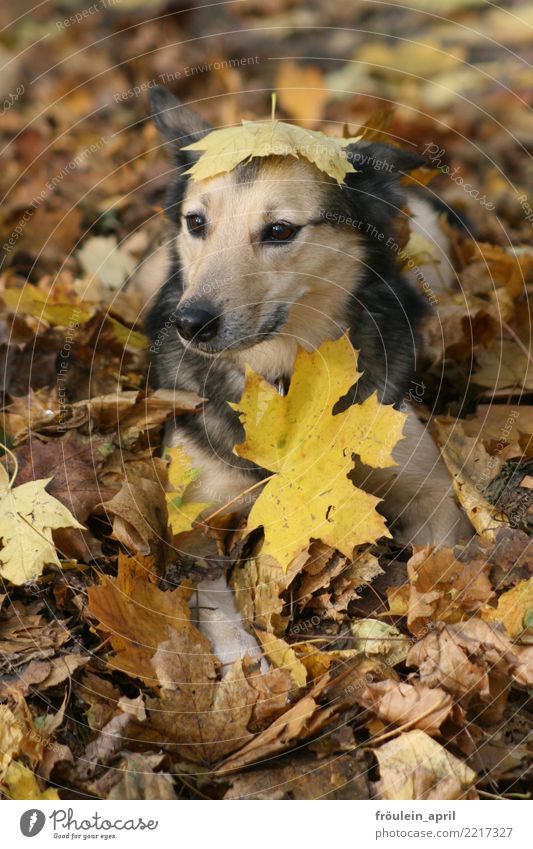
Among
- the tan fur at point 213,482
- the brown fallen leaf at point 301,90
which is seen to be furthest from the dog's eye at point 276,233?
the brown fallen leaf at point 301,90

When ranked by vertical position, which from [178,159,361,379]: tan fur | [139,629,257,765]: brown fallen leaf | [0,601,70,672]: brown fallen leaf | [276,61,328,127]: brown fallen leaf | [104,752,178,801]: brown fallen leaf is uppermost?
[276,61,328,127]: brown fallen leaf

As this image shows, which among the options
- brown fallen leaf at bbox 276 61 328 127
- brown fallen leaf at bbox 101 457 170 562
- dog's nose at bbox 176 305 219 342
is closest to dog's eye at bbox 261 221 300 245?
dog's nose at bbox 176 305 219 342

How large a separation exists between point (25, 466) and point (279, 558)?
143 cm

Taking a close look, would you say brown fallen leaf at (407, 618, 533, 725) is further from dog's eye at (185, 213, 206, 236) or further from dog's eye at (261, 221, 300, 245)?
dog's eye at (185, 213, 206, 236)

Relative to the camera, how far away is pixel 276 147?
13.4 ft

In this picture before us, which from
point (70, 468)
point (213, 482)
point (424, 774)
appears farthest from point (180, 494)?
point (424, 774)

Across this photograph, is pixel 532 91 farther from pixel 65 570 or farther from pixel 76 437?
pixel 65 570

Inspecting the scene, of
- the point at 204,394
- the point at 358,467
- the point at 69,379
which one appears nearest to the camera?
the point at 358,467

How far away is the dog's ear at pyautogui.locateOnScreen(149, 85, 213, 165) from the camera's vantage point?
15.7 feet

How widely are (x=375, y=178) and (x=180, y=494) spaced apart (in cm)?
190

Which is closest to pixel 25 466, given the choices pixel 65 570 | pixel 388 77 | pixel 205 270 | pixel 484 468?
pixel 65 570

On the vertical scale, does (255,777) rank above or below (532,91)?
below
